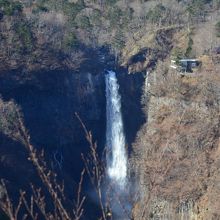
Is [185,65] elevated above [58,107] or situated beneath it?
elevated above

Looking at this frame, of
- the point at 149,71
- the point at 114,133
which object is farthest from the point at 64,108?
the point at 149,71

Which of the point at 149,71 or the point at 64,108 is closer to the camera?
the point at 64,108

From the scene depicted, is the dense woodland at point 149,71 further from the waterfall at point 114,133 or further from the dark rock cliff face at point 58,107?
the waterfall at point 114,133

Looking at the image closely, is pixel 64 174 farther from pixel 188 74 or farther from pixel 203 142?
pixel 188 74

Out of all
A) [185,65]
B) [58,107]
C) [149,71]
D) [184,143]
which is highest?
[185,65]

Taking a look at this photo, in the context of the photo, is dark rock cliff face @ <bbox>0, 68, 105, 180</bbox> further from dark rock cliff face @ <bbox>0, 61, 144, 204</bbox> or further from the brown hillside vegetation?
the brown hillside vegetation

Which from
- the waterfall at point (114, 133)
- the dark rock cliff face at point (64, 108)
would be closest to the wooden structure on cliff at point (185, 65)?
the dark rock cliff face at point (64, 108)

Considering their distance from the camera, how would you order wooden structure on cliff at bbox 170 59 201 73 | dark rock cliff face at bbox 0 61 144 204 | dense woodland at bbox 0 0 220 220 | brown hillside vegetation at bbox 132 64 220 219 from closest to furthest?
brown hillside vegetation at bbox 132 64 220 219 < dense woodland at bbox 0 0 220 220 < dark rock cliff face at bbox 0 61 144 204 < wooden structure on cliff at bbox 170 59 201 73

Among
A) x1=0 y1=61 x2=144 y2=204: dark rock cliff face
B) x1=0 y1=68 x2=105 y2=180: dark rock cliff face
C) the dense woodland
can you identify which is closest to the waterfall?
x1=0 y1=61 x2=144 y2=204: dark rock cliff face

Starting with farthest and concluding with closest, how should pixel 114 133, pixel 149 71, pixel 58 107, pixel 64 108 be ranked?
pixel 149 71, pixel 114 133, pixel 64 108, pixel 58 107

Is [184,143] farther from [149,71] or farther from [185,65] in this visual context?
[149,71]
